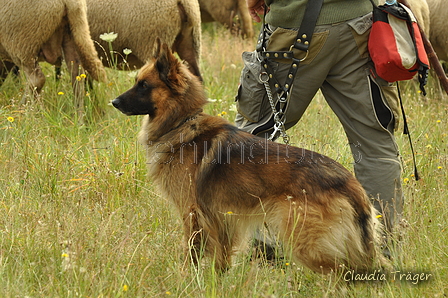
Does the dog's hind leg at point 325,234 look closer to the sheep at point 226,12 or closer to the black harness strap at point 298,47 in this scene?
the black harness strap at point 298,47

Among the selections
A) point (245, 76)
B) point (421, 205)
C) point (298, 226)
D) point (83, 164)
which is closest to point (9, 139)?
point (83, 164)

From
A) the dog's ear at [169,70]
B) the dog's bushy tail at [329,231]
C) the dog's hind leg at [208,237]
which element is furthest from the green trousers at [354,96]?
the dog's hind leg at [208,237]

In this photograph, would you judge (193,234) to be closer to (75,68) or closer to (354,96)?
(354,96)

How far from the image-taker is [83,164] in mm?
4391

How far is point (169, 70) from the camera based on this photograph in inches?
130

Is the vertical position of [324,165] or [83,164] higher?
[324,165]

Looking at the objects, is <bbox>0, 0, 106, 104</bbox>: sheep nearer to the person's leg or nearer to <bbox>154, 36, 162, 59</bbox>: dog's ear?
<bbox>154, 36, 162, 59</bbox>: dog's ear

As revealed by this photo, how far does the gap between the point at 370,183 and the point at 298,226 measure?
73 centimetres

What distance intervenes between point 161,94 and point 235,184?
2.48ft

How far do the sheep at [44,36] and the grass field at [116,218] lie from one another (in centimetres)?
38

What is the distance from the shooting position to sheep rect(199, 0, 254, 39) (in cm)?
944

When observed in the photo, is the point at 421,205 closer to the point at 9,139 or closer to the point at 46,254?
the point at 46,254

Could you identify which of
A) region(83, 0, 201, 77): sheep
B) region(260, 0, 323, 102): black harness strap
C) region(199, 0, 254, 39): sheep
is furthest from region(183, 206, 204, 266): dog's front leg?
region(199, 0, 254, 39): sheep

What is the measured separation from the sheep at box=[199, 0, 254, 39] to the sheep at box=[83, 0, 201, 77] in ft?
10.9
